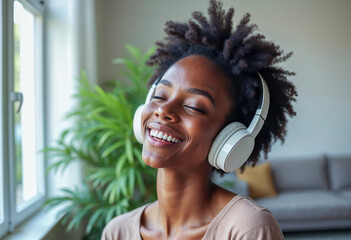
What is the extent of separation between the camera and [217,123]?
87 cm

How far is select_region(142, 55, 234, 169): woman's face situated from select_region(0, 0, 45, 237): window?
108 cm

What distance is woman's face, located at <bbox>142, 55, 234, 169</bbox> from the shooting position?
2.68 feet

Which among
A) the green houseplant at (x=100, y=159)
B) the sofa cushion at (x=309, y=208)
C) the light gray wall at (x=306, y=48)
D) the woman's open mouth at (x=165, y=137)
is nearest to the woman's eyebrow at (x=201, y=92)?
the woman's open mouth at (x=165, y=137)

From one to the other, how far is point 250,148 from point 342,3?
13.2 ft

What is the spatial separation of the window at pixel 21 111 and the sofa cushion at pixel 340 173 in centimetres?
329

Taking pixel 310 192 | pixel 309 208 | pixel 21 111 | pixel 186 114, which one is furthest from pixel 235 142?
pixel 310 192

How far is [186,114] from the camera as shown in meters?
0.83

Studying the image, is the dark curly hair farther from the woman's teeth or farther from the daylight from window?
the daylight from window

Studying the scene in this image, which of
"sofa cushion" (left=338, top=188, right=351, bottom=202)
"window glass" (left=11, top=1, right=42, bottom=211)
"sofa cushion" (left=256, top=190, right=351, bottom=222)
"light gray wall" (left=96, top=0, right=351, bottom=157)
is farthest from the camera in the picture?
"light gray wall" (left=96, top=0, right=351, bottom=157)

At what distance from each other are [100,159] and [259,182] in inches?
78.1

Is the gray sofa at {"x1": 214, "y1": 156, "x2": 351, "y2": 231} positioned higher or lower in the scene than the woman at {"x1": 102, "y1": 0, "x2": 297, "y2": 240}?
lower

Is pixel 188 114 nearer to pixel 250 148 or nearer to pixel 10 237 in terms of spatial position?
pixel 250 148

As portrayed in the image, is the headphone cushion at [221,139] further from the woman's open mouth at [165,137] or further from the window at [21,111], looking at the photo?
the window at [21,111]

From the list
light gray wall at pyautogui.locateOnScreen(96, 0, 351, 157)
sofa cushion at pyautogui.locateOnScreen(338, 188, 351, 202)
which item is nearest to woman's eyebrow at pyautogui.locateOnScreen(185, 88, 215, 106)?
light gray wall at pyautogui.locateOnScreen(96, 0, 351, 157)
